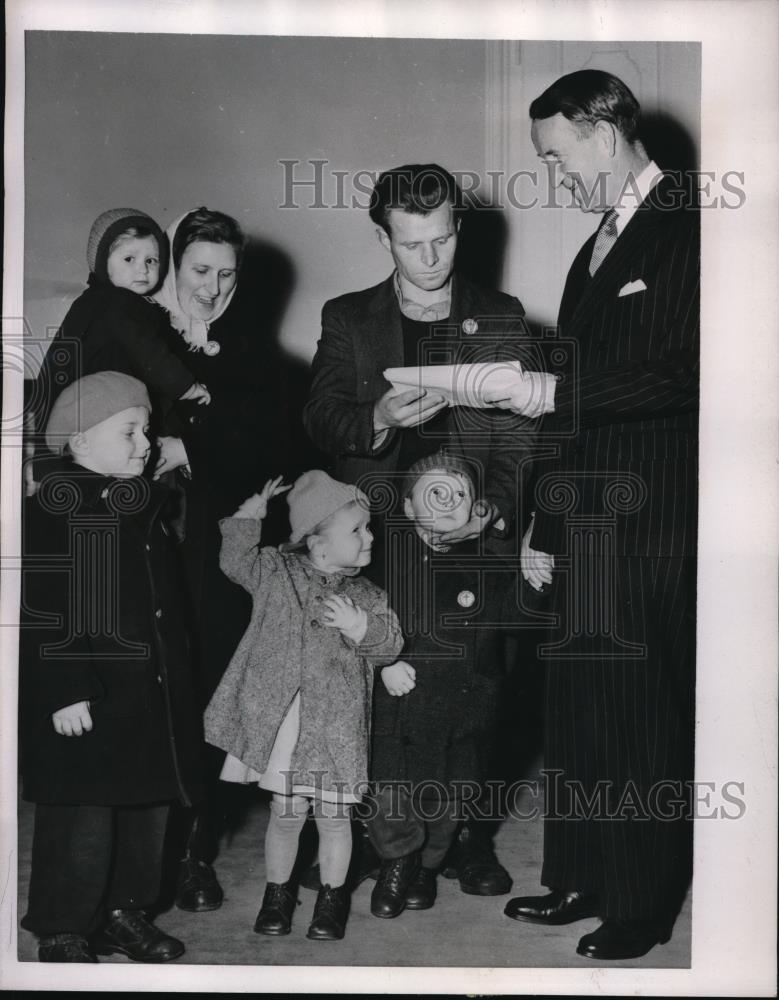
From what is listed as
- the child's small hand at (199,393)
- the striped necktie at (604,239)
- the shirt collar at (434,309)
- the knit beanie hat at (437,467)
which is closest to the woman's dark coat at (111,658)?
the child's small hand at (199,393)

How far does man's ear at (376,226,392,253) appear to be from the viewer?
2.37 metres

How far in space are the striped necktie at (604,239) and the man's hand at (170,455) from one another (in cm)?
96

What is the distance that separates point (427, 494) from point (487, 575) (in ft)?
0.71

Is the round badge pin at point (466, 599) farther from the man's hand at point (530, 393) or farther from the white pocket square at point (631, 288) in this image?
the white pocket square at point (631, 288)

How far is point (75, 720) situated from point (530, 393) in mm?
1169

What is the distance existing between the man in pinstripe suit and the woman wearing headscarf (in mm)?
547

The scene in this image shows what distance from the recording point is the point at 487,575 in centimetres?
234

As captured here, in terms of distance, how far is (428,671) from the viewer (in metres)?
2.32

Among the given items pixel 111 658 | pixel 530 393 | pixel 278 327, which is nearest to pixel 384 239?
pixel 278 327

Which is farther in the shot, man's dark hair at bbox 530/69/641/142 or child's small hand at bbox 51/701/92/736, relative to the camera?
man's dark hair at bbox 530/69/641/142

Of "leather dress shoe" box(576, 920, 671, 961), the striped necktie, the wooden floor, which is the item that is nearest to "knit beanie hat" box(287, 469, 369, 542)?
the wooden floor

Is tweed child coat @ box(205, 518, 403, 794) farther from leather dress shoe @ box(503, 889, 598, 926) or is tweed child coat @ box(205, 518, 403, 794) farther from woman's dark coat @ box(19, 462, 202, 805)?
leather dress shoe @ box(503, 889, 598, 926)

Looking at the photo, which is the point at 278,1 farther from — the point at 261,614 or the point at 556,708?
the point at 556,708

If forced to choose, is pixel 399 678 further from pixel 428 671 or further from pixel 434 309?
pixel 434 309
